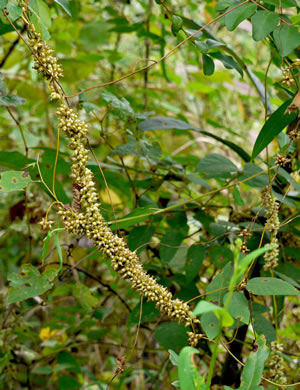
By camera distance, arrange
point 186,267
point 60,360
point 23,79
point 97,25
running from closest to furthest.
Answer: point 186,267
point 60,360
point 97,25
point 23,79

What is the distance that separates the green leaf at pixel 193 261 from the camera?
82 cm

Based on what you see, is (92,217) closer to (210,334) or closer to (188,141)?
(210,334)

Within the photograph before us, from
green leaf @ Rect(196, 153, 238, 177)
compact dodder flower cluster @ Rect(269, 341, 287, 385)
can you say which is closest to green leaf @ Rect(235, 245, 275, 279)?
compact dodder flower cluster @ Rect(269, 341, 287, 385)

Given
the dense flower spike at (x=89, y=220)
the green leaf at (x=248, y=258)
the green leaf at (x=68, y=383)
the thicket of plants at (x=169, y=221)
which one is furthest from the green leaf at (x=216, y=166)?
the green leaf at (x=68, y=383)

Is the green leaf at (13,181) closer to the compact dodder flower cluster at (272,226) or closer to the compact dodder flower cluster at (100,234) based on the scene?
→ the compact dodder flower cluster at (100,234)

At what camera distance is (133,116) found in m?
0.86

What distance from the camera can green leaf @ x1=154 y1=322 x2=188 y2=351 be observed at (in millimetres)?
792

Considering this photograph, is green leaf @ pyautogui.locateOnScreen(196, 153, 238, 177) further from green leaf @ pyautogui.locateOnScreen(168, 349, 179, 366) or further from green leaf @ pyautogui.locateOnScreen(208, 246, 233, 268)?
green leaf @ pyautogui.locateOnScreen(168, 349, 179, 366)

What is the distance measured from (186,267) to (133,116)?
31 centimetres

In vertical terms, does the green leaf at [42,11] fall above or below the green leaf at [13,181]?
above

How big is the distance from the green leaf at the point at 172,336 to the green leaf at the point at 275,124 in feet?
1.16

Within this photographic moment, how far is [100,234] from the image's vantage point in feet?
1.86

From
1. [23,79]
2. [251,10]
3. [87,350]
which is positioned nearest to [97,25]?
[23,79]

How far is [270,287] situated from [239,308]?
0.16ft
